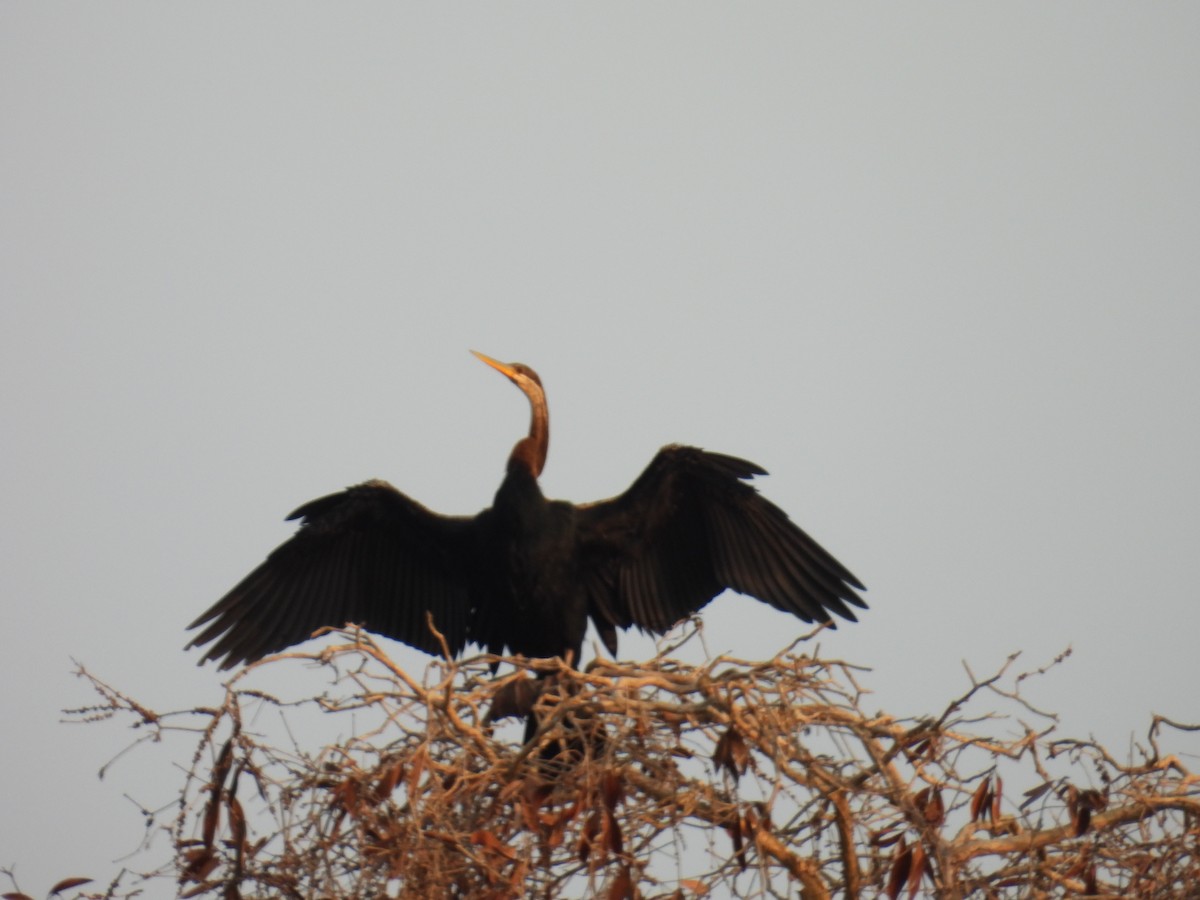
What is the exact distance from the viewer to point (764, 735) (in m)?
3.14

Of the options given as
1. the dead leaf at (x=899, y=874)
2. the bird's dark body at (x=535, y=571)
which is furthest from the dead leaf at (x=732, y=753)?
the bird's dark body at (x=535, y=571)

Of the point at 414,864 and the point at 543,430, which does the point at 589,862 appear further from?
the point at 543,430

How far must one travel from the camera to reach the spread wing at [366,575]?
557cm

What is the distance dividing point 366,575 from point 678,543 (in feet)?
4.08

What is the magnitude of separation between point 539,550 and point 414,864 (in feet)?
7.44

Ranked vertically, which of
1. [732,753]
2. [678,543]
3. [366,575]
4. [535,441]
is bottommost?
[732,753]

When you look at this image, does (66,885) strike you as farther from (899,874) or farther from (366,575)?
(366,575)

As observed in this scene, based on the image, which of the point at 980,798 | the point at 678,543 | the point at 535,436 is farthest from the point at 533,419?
the point at 980,798

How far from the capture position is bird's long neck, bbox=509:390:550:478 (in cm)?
554

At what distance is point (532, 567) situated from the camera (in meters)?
5.20

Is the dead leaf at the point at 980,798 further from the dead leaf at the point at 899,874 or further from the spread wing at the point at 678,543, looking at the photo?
the spread wing at the point at 678,543

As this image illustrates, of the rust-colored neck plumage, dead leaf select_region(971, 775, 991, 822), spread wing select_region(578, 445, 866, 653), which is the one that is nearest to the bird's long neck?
the rust-colored neck plumage

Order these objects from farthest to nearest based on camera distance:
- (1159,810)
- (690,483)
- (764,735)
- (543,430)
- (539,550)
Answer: (543,430)
(690,483)
(539,550)
(1159,810)
(764,735)

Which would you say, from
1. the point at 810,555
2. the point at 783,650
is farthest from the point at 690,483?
the point at 783,650
